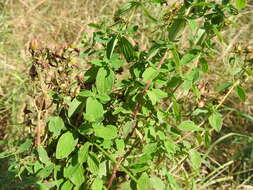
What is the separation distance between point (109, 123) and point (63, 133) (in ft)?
0.59

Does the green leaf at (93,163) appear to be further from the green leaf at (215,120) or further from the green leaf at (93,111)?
the green leaf at (215,120)

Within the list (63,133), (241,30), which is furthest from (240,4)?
(241,30)

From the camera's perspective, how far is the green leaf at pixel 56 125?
1.40m

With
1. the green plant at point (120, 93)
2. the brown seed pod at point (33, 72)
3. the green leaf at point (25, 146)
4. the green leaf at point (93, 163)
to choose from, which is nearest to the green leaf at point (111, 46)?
the green plant at point (120, 93)

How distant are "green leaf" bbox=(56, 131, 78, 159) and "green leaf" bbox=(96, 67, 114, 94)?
0.23m

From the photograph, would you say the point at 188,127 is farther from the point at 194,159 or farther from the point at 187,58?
the point at 187,58

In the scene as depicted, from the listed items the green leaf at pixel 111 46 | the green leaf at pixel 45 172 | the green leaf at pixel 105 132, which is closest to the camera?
the green leaf at pixel 111 46

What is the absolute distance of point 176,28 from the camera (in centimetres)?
132

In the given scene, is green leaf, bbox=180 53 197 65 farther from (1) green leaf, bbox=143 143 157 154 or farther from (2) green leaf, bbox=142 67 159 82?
(1) green leaf, bbox=143 143 157 154

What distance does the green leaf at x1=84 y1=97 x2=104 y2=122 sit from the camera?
52.0 inches

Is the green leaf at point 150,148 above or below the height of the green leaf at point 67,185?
above

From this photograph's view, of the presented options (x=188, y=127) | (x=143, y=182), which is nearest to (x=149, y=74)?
(x=188, y=127)

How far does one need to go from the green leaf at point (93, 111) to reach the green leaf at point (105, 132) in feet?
0.23

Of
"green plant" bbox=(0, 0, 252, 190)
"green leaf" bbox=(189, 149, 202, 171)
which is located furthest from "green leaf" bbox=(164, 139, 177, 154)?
"green leaf" bbox=(189, 149, 202, 171)
